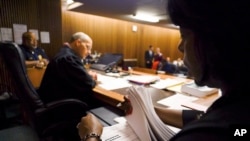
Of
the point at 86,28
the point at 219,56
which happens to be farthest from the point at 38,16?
→ the point at 219,56

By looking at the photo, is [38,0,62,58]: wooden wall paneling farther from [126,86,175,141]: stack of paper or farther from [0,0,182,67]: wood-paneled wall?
[126,86,175,141]: stack of paper

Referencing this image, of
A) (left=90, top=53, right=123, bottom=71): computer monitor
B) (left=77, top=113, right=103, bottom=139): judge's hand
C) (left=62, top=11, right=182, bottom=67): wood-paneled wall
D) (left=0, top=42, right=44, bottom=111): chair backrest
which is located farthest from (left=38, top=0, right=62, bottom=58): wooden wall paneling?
(left=77, top=113, right=103, bottom=139): judge's hand

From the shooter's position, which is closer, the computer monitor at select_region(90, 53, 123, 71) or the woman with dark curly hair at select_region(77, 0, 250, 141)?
the woman with dark curly hair at select_region(77, 0, 250, 141)

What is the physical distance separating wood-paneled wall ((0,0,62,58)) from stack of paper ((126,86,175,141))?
3478 millimetres

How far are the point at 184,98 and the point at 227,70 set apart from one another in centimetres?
95

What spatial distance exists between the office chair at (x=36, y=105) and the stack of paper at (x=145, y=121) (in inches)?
33.1

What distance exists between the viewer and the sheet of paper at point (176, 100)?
1092 mm

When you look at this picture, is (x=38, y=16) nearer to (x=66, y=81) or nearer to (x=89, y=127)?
(x=66, y=81)

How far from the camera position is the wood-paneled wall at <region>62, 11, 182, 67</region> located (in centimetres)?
553

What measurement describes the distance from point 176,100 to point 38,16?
347 centimetres

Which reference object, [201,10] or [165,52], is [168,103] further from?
[165,52]

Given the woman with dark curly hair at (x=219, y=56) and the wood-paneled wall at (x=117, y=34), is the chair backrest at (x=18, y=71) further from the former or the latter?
the wood-paneled wall at (x=117, y=34)

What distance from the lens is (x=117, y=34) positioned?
6.89 metres

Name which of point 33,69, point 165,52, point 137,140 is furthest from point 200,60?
point 165,52
